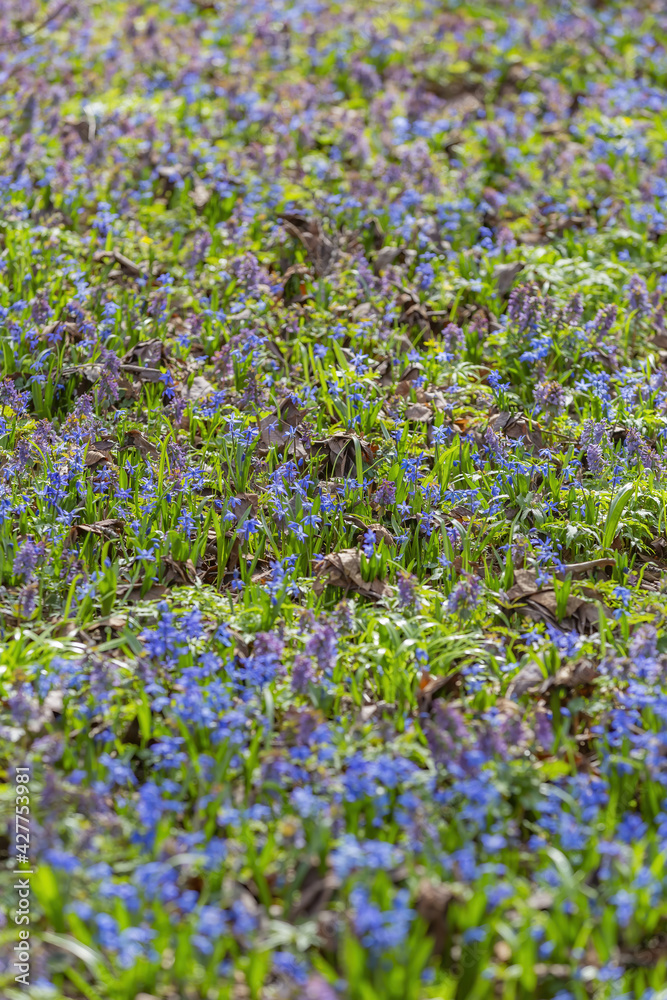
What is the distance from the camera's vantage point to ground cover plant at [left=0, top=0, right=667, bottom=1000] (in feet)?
8.08

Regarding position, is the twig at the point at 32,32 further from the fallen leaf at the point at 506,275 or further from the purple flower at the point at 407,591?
the purple flower at the point at 407,591

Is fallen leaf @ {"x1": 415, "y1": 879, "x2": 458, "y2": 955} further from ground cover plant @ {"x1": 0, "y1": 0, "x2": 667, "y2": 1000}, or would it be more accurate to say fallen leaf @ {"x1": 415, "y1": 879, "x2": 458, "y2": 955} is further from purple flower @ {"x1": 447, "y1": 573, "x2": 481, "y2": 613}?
purple flower @ {"x1": 447, "y1": 573, "x2": 481, "y2": 613}

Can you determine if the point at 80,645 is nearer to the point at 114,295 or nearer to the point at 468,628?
the point at 468,628

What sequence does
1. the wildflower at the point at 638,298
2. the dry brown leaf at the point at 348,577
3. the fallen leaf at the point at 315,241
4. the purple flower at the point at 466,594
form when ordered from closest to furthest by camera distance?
the purple flower at the point at 466,594
the dry brown leaf at the point at 348,577
the wildflower at the point at 638,298
the fallen leaf at the point at 315,241

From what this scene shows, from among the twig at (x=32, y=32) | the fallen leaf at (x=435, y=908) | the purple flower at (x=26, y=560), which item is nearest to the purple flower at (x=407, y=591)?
the fallen leaf at (x=435, y=908)

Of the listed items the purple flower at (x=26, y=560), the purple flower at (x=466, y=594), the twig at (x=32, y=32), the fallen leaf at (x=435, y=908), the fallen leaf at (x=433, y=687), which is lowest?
the fallen leaf at (x=433, y=687)

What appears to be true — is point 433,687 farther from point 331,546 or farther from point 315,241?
point 315,241

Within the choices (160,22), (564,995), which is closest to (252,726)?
(564,995)

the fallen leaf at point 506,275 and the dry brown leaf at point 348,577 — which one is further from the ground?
the fallen leaf at point 506,275

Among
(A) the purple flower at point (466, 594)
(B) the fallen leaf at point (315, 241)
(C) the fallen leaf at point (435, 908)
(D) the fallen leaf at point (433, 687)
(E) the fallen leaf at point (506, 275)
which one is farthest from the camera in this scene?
(B) the fallen leaf at point (315, 241)

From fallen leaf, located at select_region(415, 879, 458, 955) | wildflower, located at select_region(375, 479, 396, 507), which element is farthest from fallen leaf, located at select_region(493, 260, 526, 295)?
fallen leaf, located at select_region(415, 879, 458, 955)

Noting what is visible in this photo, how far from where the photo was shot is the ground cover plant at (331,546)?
2462 millimetres

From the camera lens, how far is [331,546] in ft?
13.1

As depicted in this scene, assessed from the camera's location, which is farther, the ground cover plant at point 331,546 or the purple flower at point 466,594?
the purple flower at point 466,594
